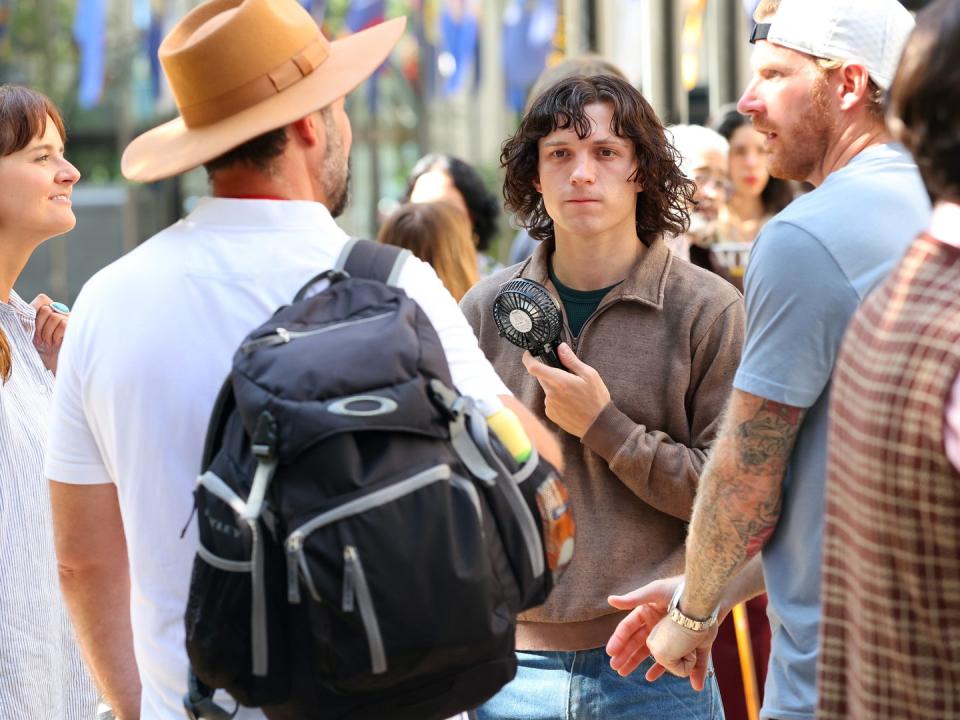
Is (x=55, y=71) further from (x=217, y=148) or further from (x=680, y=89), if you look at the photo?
(x=217, y=148)

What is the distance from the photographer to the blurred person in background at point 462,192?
5848 millimetres

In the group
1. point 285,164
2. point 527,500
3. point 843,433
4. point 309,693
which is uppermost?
point 285,164

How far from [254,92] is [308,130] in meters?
0.12

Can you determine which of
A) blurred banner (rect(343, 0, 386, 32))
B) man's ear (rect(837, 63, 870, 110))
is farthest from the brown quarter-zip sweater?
blurred banner (rect(343, 0, 386, 32))

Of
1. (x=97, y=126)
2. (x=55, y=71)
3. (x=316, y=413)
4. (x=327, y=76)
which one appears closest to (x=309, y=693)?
(x=316, y=413)

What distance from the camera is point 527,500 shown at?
2.03 meters

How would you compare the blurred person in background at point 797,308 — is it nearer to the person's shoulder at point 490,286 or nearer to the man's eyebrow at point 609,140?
the man's eyebrow at point 609,140

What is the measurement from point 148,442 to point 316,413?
0.39 metres

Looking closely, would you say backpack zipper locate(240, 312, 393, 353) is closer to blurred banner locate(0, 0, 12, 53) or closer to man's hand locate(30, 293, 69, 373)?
man's hand locate(30, 293, 69, 373)

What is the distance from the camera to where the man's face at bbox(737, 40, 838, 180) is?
99.7 inches

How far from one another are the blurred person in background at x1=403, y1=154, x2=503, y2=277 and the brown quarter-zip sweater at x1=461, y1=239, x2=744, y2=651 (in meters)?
2.67

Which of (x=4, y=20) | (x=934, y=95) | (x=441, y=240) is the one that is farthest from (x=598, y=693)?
(x=4, y=20)

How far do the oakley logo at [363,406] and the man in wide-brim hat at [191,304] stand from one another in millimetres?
264

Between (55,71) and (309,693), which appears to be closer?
(309,693)
